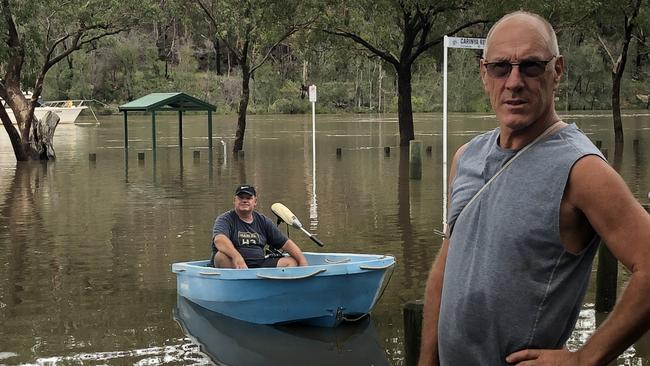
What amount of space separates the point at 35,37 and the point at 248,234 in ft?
72.7

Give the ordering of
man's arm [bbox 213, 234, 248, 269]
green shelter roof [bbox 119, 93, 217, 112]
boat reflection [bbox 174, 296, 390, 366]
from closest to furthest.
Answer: boat reflection [bbox 174, 296, 390, 366] → man's arm [bbox 213, 234, 248, 269] → green shelter roof [bbox 119, 93, 217, 112]

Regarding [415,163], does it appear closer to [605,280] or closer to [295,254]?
[295,254]

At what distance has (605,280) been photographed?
28.8ft

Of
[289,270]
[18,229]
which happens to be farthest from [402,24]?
[289,270]

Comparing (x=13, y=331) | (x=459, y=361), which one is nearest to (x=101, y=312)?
(x=13, y=331)

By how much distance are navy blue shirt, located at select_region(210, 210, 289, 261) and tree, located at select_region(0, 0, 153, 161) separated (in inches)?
805

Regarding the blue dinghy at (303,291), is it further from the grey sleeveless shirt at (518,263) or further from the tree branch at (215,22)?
the tree branch at (215,22)

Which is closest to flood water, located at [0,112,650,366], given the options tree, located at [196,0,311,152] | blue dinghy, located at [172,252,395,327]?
blue dinghy, located at [172,252,395,327]

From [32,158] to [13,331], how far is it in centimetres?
2340

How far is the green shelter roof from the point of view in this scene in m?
33.0

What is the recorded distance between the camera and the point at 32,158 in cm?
3112

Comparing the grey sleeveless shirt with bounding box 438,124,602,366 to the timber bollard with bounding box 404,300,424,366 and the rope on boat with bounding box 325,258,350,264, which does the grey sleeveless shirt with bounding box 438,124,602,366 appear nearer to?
the timber bollard with bounding box 404,300,424,366

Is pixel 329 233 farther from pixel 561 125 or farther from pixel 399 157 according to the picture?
pixel 399 157

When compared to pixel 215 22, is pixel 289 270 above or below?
below
